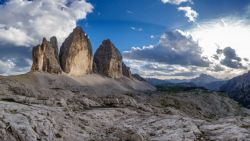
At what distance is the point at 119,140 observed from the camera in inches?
1489

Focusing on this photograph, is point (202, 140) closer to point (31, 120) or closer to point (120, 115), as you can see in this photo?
point (120, 115)

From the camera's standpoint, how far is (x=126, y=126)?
142ft

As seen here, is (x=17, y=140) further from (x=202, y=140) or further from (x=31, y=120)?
(x=202, y=140)

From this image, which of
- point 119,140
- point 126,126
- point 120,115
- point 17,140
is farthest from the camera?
point 120,115

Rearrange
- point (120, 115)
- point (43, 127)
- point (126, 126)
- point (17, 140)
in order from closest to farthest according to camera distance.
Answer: point (17, 140) < point (43, 127) < point (126, 126) < point (120, 115)

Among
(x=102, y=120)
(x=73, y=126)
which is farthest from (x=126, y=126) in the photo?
(x=73, y=126)

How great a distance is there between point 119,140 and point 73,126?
5.54 metres

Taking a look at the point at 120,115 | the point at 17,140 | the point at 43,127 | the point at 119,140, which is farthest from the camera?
the point at 120,115

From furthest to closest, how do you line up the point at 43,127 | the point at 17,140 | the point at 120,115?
the point at 120,115, the point at 43,127, the point at 17,140

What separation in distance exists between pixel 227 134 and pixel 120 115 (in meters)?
15.6

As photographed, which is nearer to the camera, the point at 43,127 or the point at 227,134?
the point at 43,127

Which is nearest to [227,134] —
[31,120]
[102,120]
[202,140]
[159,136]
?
[202,140]

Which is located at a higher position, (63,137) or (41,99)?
(41,99)

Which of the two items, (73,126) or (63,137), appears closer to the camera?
(63,137)
